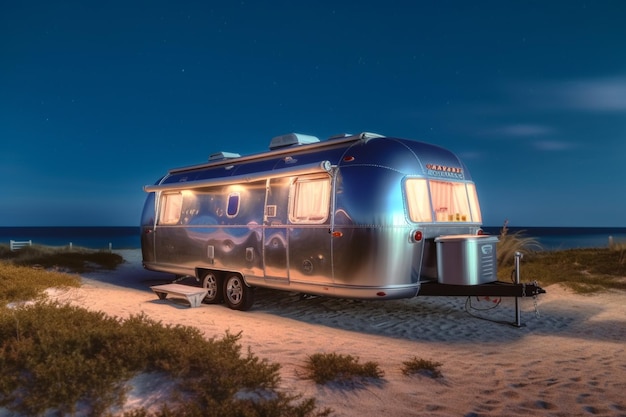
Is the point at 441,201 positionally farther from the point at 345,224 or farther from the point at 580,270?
the point at 580,270

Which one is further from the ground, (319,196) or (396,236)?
(319,196)

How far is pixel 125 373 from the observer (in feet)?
15.6

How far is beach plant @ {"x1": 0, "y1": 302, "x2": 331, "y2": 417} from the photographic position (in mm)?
4418

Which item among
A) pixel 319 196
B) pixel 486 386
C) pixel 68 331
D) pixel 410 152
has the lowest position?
pixel 486 386

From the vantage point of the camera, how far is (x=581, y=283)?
13133 millimetres

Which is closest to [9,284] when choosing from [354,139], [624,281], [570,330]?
[354,139]

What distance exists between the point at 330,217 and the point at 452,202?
241 cm

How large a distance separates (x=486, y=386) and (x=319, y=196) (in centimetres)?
419

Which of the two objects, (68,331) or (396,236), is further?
(396,236)

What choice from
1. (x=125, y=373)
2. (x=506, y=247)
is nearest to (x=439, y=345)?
(x=125, y=373)

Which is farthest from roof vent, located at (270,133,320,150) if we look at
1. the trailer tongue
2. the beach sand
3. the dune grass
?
the dune grass

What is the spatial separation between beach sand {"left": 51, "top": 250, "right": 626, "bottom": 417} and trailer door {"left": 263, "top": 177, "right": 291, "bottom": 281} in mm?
865

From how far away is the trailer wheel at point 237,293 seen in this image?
33.0ft

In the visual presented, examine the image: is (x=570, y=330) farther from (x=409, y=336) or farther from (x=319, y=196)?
(x=319, y=196)
